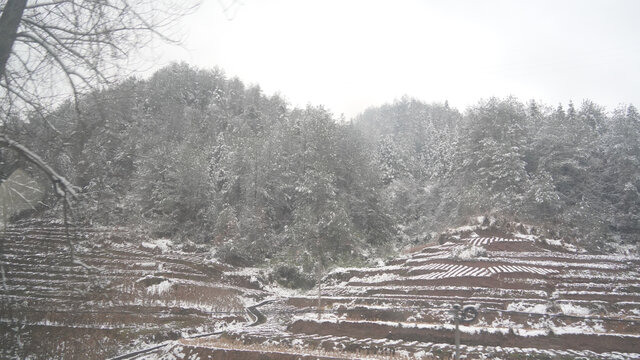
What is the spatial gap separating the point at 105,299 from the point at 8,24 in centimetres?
1645

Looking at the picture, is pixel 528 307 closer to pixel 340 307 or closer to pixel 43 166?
pixel 340 307

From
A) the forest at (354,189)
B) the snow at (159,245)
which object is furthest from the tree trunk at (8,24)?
the snow at (159,245)

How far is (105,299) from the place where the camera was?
17.4 meters

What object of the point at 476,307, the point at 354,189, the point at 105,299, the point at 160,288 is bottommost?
the point at 160,288

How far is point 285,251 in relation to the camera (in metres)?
37.4

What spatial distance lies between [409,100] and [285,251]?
3401 inches

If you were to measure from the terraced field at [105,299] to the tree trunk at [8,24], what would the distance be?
1.81 meters

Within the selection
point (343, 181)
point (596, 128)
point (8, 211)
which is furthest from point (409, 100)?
point (8, 211)

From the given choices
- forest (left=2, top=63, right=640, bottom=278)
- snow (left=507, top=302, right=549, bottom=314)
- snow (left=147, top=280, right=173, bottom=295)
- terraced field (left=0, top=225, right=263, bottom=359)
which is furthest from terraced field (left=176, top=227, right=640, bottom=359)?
forest (left=2, top=63, right=640, bottom=278)

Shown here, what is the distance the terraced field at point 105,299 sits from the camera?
16.9 feet

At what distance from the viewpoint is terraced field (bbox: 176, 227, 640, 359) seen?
11391mm

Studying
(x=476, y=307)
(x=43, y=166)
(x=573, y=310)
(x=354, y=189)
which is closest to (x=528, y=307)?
(x=573, y=310)

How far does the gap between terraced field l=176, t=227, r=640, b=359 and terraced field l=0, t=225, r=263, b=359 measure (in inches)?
99.5

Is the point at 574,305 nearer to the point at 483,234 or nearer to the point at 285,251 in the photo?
A: the point at 483,234
